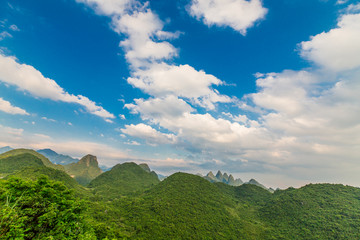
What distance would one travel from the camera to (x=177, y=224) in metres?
82.5

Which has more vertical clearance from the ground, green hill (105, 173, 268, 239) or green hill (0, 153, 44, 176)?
green hill (0, 153, 44, 176)

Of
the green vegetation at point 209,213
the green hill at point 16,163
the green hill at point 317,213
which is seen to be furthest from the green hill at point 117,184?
the green hill at point 317,213

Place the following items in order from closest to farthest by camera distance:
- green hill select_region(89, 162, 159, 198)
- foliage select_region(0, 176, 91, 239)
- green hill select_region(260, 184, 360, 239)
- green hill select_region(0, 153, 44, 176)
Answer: foliage select_region(0, 176, 91, 239) < green hill select_region(260, 184, 360, 239) < green hill select_region(0, 153, 44, 176) < green hill select_region(89, 162, 159, 198)

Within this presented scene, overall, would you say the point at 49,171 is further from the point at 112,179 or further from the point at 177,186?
the point at 177,186

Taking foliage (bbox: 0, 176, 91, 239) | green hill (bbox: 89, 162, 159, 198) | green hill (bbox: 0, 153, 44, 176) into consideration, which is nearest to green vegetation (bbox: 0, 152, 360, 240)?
green hill (bbox: 0, 153, 44, 176)

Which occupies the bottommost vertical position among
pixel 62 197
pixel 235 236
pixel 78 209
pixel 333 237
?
pixel 235 236

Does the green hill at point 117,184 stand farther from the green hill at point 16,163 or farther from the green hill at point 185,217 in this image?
the green hill at point 16,163

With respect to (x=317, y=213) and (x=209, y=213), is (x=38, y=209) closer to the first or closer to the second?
(x=209, y=213)

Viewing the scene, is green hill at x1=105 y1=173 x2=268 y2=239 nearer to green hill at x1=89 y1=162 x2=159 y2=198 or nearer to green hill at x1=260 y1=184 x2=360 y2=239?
green hill at x1=260 y1=184 x2=360 y2=239

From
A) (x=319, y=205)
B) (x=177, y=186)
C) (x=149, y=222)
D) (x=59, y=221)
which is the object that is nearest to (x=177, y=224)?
(x=149, y=222)

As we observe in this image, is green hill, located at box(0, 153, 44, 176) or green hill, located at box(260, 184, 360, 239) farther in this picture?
green hill, located at box(0, 153, 44, 176)

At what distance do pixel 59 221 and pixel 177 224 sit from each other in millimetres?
76493

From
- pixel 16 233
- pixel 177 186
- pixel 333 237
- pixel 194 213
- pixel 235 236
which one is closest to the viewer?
pixel 16 233

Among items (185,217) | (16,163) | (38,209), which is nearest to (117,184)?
(16,163)
